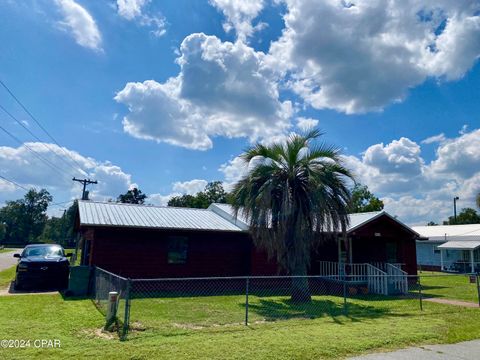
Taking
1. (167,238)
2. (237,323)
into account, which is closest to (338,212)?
(237,323)

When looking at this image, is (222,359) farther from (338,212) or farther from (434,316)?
(338,212)

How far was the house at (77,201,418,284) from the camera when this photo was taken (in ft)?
47.0

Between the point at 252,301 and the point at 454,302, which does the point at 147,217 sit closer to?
the point at 252,301

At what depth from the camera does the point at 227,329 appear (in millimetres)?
7988

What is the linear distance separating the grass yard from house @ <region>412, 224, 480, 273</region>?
2171cm

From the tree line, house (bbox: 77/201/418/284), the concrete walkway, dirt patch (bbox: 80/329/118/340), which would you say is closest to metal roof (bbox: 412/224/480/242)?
house (bbox: 77/201/418/284)

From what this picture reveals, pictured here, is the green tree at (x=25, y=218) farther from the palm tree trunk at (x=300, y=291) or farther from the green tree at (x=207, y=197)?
the palm tree trunk at (x=300, y=291)

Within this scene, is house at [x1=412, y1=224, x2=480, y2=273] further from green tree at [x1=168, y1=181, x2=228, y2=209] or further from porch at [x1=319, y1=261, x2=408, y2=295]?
green tree at [x1=168, y1=181, x2=228, y2=209]

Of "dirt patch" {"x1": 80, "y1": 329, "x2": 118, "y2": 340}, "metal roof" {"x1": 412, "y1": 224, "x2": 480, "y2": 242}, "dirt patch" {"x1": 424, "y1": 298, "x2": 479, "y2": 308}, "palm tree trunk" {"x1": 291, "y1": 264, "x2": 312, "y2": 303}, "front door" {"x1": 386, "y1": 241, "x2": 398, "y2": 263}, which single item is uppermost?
"metal roof" {"x1": 412, "y1": 224, "x2": 480, "y2": 242}

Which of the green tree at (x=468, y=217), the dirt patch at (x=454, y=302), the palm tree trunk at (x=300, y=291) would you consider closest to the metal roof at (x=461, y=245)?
the dirt patch at (x=454, y=302)

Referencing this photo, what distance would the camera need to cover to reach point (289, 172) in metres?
13.3

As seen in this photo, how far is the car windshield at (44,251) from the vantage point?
14427mm

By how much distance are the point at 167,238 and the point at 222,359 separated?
10.00 metres

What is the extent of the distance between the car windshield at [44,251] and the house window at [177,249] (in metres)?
4.42
